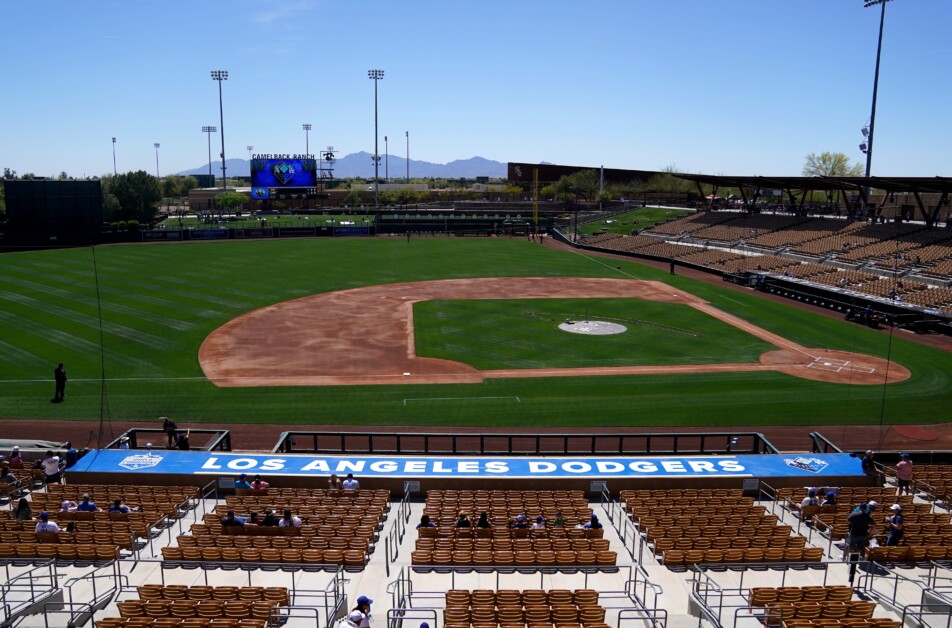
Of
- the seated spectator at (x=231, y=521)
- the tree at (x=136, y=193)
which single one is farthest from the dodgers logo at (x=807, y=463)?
the tree at (x=136, y=193)

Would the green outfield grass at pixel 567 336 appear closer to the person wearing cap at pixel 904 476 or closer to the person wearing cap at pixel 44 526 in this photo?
the person wearing cap at pixel 904 476

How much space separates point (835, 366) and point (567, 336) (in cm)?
1438

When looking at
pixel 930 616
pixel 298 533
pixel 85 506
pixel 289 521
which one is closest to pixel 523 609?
pixel 298 533

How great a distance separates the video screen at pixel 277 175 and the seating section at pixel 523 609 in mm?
113125

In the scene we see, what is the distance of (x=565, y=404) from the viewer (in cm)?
2917

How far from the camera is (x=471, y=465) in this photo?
19000mm

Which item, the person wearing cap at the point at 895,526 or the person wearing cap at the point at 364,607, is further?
the person wearing cap at the point at 895,526

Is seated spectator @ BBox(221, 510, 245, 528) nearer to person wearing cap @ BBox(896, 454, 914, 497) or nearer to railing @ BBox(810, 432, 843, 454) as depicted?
person wearing cap @ BBox(896, 454, 914, 497)

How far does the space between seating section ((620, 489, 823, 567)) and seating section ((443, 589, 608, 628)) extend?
322cm

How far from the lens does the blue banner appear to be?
18.5 metres

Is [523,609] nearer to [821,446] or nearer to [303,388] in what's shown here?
[821,446]

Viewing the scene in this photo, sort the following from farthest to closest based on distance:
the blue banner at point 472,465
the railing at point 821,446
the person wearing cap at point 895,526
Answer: the railing at point 821,446 < the blue banner at point 472,465 < the person wearing cap at point 895,526

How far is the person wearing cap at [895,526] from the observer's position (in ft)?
→ 45.8

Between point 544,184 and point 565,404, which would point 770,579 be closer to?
point 565,404
